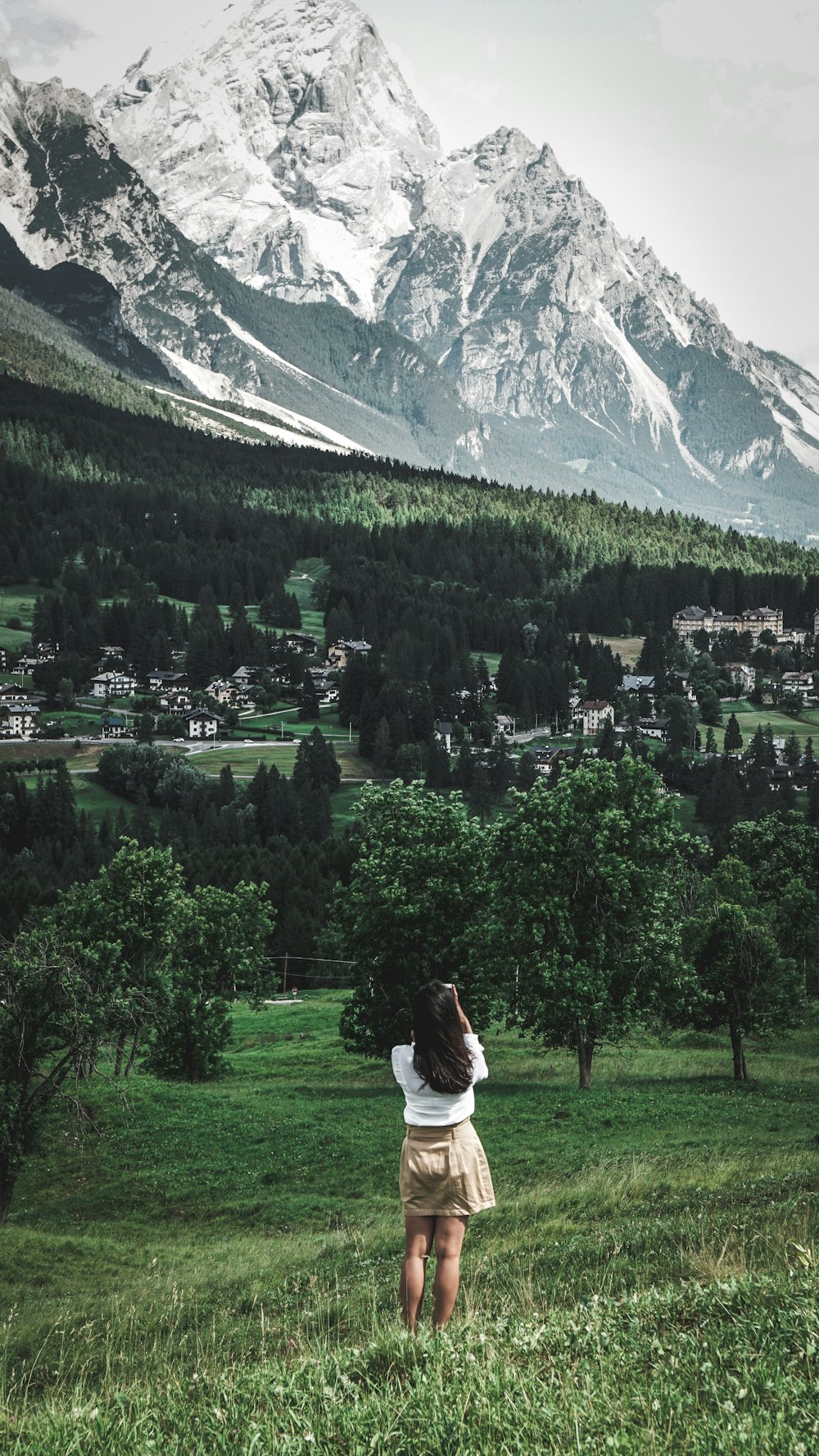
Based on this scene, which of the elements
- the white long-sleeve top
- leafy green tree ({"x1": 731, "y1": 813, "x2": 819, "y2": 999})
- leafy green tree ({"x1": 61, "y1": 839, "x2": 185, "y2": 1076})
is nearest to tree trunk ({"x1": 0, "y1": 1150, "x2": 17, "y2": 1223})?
leafy green tree ({"x1": 61, "y1": 839, "x2": 185, "y2": 1076})

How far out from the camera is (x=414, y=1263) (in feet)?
30.1

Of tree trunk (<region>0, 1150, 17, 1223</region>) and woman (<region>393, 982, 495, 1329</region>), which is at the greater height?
woman (<region>393, 982, 495, 1329</region>)

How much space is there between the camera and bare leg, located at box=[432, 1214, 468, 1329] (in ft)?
29.5

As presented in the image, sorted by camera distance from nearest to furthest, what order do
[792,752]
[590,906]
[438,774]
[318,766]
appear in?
[590,906] → [318,766] → [438,774] → [792,752]

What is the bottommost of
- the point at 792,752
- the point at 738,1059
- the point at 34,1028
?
the point at 792,752

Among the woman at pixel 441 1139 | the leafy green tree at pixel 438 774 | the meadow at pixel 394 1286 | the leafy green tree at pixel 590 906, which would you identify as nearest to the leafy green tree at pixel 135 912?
the meadow at pixel 394 1286

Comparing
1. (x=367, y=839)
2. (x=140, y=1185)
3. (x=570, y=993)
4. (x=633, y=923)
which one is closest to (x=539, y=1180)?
(x=140, y=1185)

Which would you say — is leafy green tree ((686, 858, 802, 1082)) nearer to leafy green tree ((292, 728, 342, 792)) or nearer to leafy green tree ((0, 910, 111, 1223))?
leafy green tree ((0, 910, 111, 1223))

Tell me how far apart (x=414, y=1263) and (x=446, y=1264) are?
0.26m

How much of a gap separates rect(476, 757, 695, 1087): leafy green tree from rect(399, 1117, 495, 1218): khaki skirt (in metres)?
33.2

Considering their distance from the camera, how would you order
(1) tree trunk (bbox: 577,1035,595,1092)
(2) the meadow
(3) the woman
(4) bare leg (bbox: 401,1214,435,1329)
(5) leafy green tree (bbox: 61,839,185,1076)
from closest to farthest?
(2) the meadow
(4) bare leg (bbox: 401,1214,435,1329)
(3) the woman
(1) tree trunk (bbox: 577,1035,595,1092)
(5) leafy green tree (bbox: 61,839,185,1076)

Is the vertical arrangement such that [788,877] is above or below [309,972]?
above

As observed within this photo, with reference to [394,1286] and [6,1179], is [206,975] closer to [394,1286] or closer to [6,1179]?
[6,1179]

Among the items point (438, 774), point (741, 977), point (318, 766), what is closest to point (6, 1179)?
point (741, 977)
